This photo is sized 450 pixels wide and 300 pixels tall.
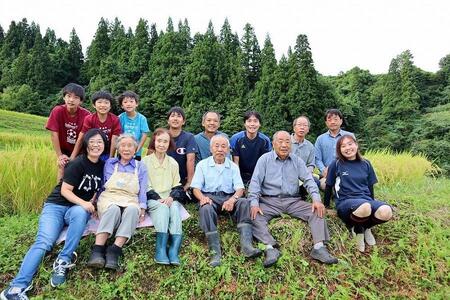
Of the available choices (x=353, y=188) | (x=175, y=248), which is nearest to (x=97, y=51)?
(x=175, y=248)

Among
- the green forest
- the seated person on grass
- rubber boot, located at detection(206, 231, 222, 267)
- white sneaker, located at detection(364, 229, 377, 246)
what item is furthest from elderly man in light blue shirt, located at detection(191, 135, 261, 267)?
the green forest

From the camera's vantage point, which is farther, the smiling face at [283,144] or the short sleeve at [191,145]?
the short sleeve at [191,145]

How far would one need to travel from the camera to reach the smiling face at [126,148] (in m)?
3.89

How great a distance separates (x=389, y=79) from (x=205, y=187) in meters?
29.8

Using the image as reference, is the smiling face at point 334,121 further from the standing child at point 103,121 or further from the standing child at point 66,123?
the standing child at point 66,123

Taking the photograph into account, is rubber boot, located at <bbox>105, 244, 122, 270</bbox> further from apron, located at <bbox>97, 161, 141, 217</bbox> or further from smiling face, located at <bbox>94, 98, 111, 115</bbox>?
smiling face, located at <bbox>94, 98, 111, 115</bbox>

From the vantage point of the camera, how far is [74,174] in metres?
3.65

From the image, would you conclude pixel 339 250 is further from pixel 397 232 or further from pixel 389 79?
pixel 389 79

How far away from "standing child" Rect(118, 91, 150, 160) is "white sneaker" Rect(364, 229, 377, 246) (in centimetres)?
300

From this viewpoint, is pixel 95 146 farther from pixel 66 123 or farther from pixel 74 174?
pixel 66 123

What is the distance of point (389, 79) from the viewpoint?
97.9 ft

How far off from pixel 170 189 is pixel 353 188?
6.94ft

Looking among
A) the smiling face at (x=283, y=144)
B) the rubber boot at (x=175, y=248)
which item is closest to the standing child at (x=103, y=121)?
the rubber boot at (x=175, y=248)

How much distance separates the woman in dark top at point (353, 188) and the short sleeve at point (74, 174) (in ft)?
9.30
